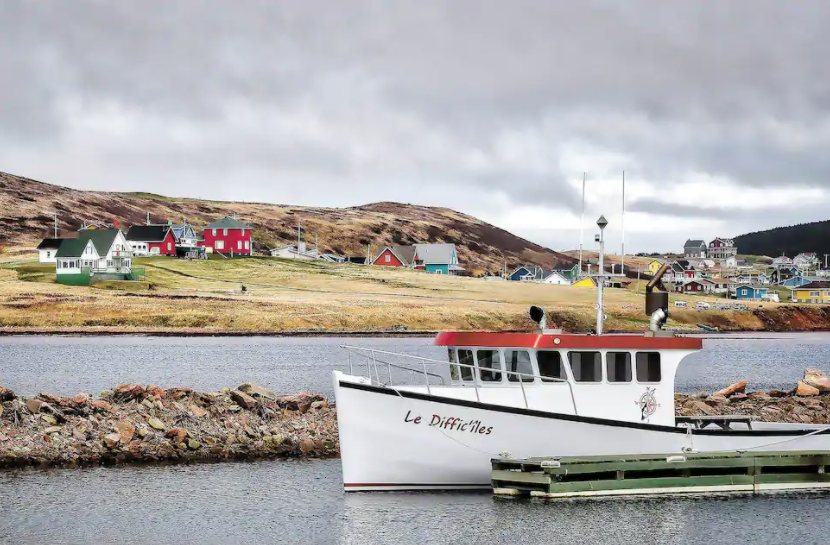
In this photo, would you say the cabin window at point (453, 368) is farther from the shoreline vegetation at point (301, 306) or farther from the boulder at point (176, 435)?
the shoreline vegetation at point (301, 306)

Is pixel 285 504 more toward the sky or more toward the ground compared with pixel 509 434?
more toward the ground

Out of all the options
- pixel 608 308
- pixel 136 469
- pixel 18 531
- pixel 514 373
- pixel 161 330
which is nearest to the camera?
pixel 18 531

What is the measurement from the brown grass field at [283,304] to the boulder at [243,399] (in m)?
65.2

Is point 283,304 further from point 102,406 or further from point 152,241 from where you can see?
point 102,406

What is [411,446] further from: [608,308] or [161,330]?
[608,308]

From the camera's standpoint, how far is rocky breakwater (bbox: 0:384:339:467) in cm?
3136

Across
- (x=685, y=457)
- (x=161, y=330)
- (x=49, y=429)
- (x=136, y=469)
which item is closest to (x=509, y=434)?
(x=685, y=457)

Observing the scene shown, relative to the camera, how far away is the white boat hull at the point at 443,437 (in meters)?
26.1

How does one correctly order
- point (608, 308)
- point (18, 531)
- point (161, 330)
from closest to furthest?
point (18, 531)
point (161, 330)
point (608, 308)

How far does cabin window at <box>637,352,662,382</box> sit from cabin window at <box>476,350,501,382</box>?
3.76m

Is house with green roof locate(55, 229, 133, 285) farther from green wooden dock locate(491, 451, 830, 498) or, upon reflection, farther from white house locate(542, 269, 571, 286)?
green wooden dock locate(491, 451, 830, 498)

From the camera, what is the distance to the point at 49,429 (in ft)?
106

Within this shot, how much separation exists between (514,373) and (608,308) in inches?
4041

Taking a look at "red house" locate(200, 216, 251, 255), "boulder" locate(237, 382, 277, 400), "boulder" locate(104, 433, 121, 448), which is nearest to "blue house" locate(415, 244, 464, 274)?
"red house" locate(200, 216, 251, 255)
